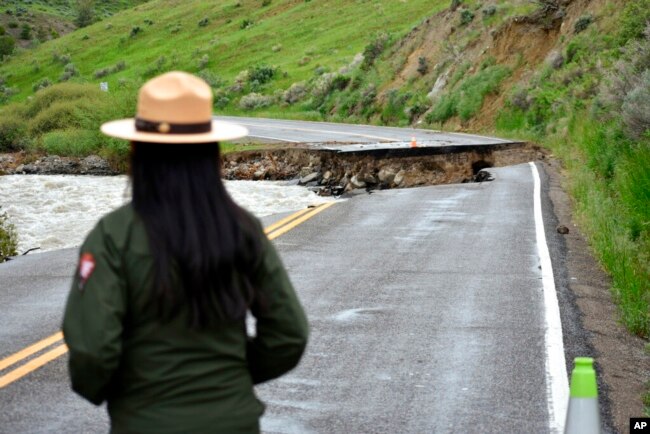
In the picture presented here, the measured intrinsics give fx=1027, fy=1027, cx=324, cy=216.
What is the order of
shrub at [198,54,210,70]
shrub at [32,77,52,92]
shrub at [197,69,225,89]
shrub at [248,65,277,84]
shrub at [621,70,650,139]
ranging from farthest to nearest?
shrub at [32,77,52,92]
shrub at [198,54,210,70]
shrub at [197,69,225,89]
shrub at [248,65,277,84]
shrub at [621,70,650,139]

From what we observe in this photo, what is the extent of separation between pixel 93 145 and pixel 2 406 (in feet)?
99.1

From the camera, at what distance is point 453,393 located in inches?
259

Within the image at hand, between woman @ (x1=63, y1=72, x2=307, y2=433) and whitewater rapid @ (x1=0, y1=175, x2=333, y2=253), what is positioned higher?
woman @ (x1=63, y1=72, x2=307, y2=433)

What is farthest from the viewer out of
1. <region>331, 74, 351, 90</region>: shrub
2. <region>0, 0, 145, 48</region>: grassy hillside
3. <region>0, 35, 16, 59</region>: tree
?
<region>0, 0, 145, 48</region>: grassy hillside

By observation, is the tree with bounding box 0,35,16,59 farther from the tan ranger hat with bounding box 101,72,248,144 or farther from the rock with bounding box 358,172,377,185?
the tan ranger hat with bounding box 101,72,248,144

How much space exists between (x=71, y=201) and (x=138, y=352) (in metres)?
23.8

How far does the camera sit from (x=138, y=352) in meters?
2.99

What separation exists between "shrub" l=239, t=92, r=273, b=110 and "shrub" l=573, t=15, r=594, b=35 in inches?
844

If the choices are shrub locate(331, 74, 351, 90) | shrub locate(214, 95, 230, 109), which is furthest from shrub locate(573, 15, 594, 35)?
shrub locate(214, 95, 230, 109)

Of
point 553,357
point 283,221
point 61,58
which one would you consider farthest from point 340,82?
point 553,357

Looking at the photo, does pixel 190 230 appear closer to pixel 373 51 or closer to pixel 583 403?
pixel 583 403

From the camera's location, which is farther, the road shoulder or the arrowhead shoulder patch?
the road shoulder

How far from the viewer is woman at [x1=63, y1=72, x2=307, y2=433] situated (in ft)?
9.61

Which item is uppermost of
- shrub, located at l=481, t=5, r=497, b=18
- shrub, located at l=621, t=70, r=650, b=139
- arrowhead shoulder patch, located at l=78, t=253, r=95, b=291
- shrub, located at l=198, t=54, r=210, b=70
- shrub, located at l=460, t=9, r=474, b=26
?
arrowhead shoulder patch, located at l=78, t=253, r=95, b=291
